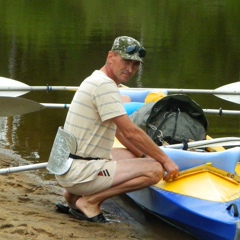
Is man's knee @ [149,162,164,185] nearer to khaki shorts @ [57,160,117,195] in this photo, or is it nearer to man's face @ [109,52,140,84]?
khaki shorts @ [57,160,117,195]

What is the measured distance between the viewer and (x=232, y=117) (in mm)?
10938

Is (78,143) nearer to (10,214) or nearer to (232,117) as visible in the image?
(10,214)

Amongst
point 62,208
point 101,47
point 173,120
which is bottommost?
point 101,47

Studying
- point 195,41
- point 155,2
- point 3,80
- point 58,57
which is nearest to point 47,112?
point 3,80

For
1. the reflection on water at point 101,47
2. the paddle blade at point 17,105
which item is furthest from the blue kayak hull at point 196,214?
the reflection on water at point 101,47

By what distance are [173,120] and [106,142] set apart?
1075 millimetres

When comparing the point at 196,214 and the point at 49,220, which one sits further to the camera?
the point at 49,220

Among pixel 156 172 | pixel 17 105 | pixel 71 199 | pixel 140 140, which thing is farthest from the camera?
pixel 17 105

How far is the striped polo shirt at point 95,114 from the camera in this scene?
570 centimetres

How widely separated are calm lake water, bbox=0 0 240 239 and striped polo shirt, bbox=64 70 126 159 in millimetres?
957

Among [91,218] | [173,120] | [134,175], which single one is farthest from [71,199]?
[173,120]

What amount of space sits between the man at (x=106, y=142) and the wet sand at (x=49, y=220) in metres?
0.24

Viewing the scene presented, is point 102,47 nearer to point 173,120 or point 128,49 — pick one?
point 173,120

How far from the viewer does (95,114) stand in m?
5.78
